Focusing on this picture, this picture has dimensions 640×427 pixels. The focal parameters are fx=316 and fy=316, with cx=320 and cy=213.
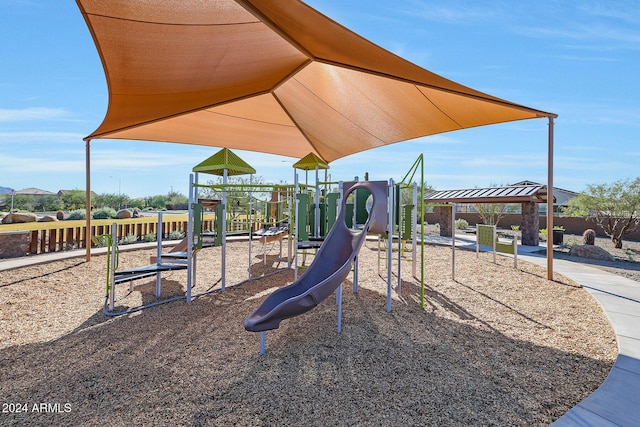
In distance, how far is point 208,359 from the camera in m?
3.01

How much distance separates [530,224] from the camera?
12031 mm

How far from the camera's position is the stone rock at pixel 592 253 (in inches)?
372

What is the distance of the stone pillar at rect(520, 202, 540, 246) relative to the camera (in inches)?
470

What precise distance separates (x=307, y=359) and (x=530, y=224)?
12186 mm

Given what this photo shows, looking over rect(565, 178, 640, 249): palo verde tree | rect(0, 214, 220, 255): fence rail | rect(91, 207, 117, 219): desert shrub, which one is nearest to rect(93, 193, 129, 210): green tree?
rect(91, 207, 117, 219): desert shrub

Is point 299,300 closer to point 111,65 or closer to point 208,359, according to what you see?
point 208,359

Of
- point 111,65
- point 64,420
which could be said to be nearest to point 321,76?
point 111,65

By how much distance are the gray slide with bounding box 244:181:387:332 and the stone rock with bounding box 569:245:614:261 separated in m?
8.98

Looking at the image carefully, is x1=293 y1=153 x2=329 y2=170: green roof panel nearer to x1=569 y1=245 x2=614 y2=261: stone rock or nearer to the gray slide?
the gray slide

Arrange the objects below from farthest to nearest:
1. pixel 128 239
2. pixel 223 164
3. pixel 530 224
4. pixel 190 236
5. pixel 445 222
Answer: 1. pixel 445 222
2. pixel 530 224
3. pixel 128 239
4. pixel 223 164
5. pixel 190 236

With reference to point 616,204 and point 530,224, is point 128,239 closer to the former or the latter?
point 530,224

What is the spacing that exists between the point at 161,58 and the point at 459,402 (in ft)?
16.7

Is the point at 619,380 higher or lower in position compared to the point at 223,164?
lower

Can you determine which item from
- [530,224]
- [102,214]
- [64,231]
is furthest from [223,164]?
[102,214]
